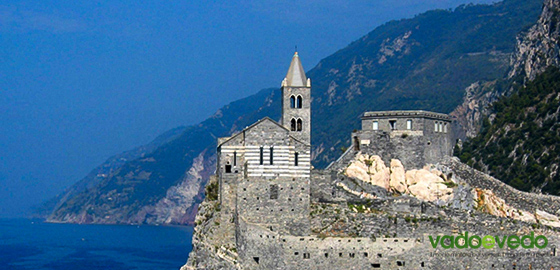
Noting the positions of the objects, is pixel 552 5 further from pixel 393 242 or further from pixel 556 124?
pixel 393 242

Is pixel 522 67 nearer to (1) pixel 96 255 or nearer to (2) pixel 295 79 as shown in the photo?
(2) pixel 295 79

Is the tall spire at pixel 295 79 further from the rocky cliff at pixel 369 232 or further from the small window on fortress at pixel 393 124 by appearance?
the small window on fortress at pixel 393 124

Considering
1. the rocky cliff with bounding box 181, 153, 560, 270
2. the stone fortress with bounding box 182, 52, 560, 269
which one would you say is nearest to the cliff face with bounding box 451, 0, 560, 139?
the rocky cliff with bounding box 181, 153, 560, 270

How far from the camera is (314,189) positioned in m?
70.4

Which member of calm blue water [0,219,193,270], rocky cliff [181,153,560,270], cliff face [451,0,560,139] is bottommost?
calm blue water [0,219,193,270]

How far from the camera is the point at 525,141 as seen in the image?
112875 millimetres

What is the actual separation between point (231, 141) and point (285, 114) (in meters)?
6.57

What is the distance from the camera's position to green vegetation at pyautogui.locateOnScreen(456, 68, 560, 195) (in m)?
105

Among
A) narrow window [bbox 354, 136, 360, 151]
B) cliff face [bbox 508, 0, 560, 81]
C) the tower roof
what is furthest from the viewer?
cliff face [bbox 508, 0, 560, 81]

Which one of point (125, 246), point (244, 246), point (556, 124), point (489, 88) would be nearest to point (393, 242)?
point (244, 246)

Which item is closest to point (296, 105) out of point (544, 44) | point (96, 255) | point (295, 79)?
point (295, 79)

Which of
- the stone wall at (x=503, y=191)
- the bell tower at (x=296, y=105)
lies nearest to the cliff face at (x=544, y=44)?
the stone wall at (x=503, y=191)

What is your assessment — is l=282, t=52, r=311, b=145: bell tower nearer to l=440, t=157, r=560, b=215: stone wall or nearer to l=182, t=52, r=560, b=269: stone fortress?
l=182, t=52, r=560, b=269: stone fortress

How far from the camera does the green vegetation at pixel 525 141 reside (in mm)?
105125
